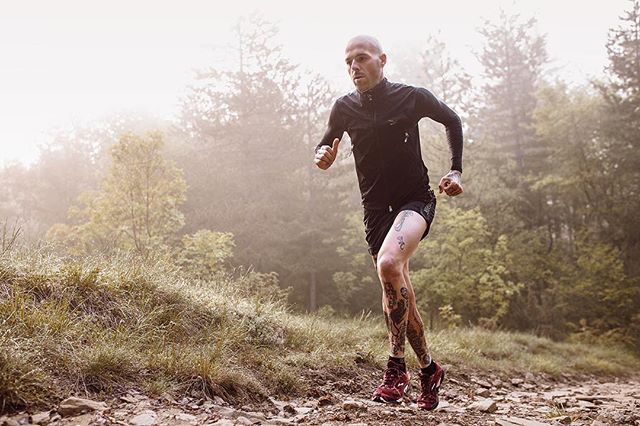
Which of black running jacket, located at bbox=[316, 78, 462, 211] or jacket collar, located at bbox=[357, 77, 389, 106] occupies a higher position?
jacket collar, located at bbox=[357, 77, 389, 106]

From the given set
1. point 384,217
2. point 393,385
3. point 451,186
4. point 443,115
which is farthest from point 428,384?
point 443,115

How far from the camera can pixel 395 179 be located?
3.93 metres

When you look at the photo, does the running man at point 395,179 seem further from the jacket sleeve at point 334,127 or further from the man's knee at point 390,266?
the jacket sleeve at point 334,127

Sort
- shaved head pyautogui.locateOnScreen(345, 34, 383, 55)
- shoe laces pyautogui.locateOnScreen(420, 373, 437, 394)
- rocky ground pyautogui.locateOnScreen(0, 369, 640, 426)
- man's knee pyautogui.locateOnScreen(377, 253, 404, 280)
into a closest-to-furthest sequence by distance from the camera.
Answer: rocky ground pyautogui.locateOnScreen(0, 369, 640, 426) < man's knee pyautogui.locateOnScreen(377, 253, 404, 280) < shoe laces pyautogui.locateOnScreen(420, 373, 437, 394) < shaved head pyautogui.locateOnScreen(345, 34, 383, 55)

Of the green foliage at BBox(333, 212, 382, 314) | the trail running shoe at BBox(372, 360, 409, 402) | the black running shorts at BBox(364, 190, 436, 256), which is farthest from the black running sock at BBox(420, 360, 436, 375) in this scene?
the green foliage at BBox(333, 212, 382, 314)

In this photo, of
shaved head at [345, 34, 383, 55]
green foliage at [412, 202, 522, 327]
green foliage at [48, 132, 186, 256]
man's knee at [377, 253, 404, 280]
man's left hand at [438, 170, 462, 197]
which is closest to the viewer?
man's knee at [377, 253, 404, 280]

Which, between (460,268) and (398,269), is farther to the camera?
(460,268)

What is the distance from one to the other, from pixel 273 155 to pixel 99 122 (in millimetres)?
17492

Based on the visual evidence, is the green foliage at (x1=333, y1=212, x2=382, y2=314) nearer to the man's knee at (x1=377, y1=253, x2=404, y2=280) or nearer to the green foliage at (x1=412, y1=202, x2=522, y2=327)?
the green foliage at (x1=412, y1=202, x2=522, y2=327)

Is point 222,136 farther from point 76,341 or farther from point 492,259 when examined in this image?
point 76,341

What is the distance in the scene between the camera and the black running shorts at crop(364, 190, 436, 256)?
3.87 m

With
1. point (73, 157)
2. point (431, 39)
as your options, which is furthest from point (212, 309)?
point (73, 157)

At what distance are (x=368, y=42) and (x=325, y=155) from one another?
976 mm

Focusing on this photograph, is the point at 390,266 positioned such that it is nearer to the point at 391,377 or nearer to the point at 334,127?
the point at 391,377
